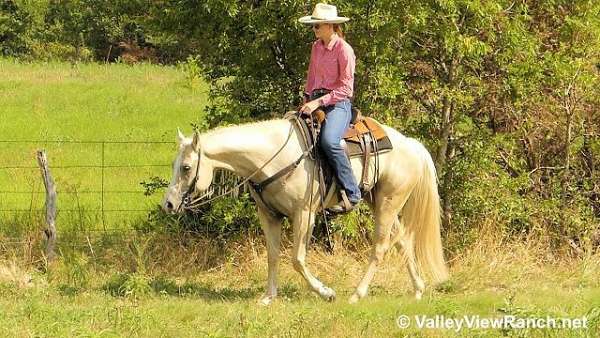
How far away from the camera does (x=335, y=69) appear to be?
8.20 metres

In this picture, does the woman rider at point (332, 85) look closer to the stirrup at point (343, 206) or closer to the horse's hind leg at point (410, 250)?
the stirrup at point (343, 206)

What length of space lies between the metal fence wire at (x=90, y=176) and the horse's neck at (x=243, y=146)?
88 centimetres

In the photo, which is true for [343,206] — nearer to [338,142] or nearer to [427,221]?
[338,142]

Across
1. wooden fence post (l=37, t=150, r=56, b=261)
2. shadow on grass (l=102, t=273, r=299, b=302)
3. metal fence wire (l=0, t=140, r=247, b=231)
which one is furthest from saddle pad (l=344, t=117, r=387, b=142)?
wooden fence post (l=37, t=150, r=56, b=261)

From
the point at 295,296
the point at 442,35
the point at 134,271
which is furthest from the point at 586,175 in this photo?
the point at 134,271

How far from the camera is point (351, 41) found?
9.85 m

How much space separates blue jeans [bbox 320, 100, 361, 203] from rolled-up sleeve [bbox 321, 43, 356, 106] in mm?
108

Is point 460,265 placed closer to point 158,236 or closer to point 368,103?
point 368,103

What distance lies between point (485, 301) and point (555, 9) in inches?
183

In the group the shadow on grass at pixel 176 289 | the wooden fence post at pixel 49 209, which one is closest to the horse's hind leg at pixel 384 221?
the shadow on grass at pixel 176 289

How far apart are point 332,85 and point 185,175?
168 cm

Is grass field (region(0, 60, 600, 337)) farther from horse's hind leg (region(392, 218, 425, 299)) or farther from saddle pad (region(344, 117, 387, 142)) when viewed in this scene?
saddle pad (region(344, 117, 387, 142))

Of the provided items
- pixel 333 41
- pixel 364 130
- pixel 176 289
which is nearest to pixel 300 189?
pixel 364 130

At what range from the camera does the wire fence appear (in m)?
11.2
